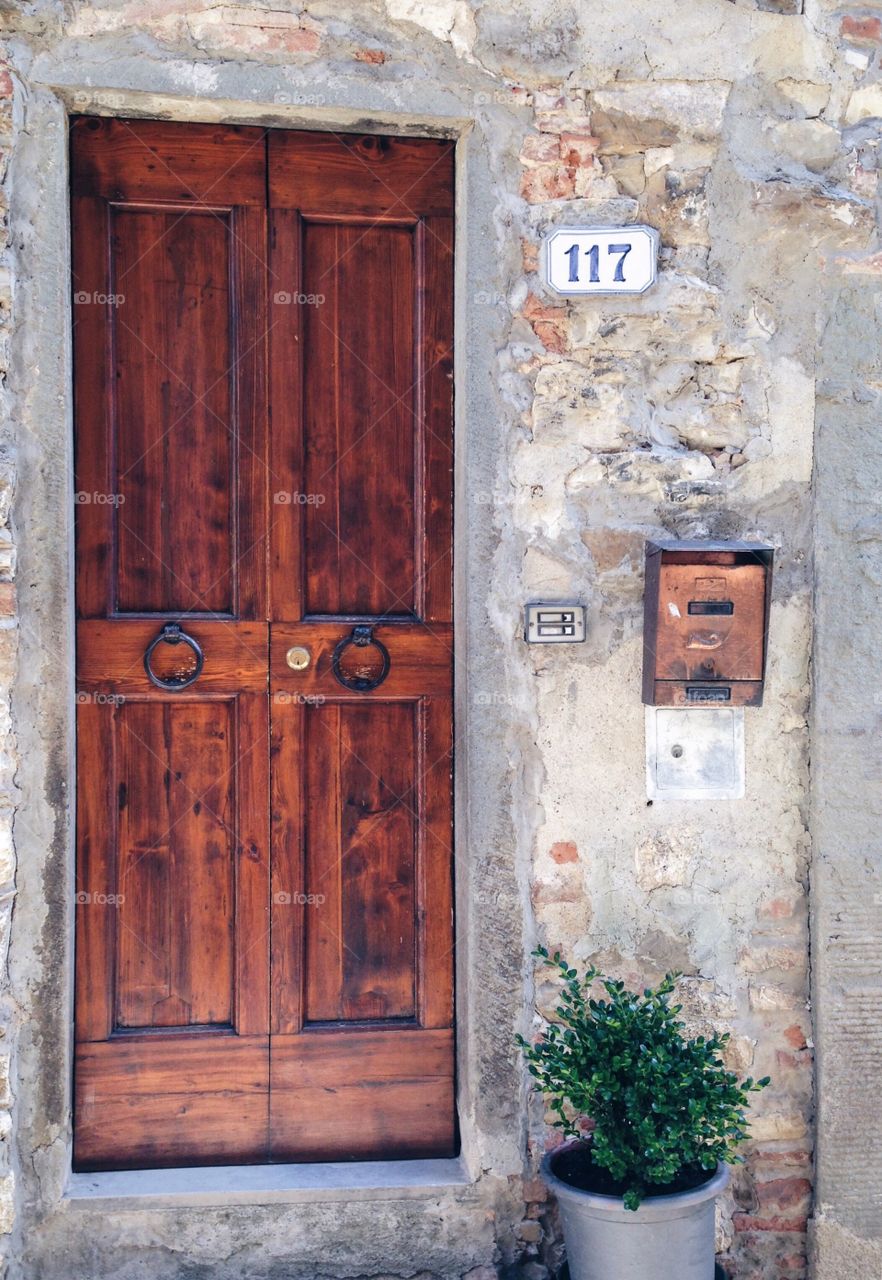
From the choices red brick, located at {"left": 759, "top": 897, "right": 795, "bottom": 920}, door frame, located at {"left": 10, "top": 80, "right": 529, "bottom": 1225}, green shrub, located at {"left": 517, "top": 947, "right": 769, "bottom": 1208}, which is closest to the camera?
green shrub, located at {"left": 517, "top": 947, "right": 769, "bottom": 1208}

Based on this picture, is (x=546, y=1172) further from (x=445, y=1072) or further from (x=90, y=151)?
(x=90, y=151)

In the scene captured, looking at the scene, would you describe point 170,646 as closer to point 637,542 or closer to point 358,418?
point 358,418

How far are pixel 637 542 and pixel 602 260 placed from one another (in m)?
0.70

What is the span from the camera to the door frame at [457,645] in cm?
265

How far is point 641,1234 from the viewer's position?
2.40 m

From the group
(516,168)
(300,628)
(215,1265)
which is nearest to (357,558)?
(300,628)

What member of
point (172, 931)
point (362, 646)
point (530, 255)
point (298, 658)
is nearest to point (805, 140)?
point (530, 255)

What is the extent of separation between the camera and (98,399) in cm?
283

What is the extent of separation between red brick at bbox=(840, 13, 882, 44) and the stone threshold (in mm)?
3037

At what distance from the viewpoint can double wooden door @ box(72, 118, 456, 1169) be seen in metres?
2.84

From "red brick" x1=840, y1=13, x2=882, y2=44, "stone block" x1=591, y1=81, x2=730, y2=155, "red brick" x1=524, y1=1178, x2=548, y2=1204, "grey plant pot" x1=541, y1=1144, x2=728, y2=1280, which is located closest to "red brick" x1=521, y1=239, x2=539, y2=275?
"stone block" x1=591, y1=81, x2=730, y2=155

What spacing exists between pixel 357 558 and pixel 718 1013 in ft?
4.88

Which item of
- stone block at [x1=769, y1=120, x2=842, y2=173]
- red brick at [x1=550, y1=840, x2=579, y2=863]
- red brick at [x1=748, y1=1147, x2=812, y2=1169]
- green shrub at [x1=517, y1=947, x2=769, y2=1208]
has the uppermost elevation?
stone block at [x1=769, y1=120, x2=842, y2=173]

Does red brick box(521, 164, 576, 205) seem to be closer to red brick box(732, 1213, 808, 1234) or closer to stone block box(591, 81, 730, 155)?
stone block box(591, 81, 730, 155)
